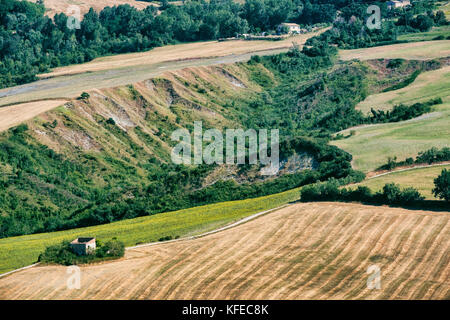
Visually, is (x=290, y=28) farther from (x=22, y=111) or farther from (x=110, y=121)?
(x=22, y=111)

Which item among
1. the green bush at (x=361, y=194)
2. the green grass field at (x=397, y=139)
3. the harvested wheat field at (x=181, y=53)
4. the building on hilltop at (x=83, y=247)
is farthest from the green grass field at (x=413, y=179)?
the harvested wheat field at (x=181, y=53)

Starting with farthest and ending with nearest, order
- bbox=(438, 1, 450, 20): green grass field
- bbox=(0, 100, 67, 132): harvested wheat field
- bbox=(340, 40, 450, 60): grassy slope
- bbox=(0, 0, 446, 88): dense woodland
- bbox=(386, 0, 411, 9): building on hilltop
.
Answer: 1. bbox=(386, 0, 411, 9): building on hilltop
2. bbox=(438, 1, 450, 20): green grass field
3. bbox=(0, 0, 446, 88): dense woodland
4. bbox=(340, 40, 450, 60): grassy slope
5. bbox=(0, 100, 67, 132): harvested wheat field

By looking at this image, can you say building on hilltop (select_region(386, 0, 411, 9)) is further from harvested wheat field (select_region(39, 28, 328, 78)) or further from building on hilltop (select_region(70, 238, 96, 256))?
building on hilltop (select_region(70, 238, 96, 256))

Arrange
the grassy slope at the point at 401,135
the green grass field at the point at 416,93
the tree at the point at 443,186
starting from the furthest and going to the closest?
the green grass field at the point at 416,93, the grassy slope at the point at 401,135, the tree at the point at 443,186

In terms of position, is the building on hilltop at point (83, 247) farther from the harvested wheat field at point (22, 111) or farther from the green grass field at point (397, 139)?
the harvested wheat field at point (22, 111)

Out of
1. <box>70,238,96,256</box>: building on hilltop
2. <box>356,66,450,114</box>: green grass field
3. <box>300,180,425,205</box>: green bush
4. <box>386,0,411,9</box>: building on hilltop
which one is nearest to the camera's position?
<box>70,238,96,256</box>: building on hilltop

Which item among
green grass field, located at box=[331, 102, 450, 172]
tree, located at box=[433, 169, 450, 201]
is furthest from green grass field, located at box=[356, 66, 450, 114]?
tree, located at box=[433, 169, 450, 201]
